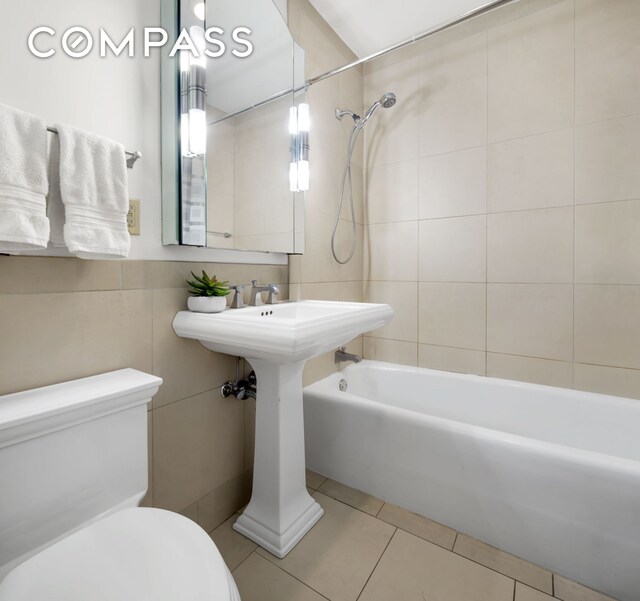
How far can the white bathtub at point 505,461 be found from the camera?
1101 mm

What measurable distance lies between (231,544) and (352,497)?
0.56 m

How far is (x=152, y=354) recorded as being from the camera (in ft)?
3.86

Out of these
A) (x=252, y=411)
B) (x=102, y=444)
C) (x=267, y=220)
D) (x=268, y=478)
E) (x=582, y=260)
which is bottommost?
(x=268, y=478)

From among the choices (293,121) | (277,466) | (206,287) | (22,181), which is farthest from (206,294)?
(293,121)

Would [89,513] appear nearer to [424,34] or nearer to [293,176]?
[293,176]

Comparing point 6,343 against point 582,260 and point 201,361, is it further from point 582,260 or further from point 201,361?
point 582,260

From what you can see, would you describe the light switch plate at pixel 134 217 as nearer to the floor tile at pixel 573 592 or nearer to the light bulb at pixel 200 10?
the light bulb at pixel 200 10

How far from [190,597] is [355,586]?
2.65ft

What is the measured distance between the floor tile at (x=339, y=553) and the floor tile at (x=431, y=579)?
4cm

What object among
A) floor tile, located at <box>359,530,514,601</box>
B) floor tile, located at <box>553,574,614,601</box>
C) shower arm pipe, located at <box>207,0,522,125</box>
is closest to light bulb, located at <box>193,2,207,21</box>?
shower arm pipe, located at <box>207,0,522,125</box>

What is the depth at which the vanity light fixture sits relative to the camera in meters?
1.73

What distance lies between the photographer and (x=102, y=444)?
87 centimetres

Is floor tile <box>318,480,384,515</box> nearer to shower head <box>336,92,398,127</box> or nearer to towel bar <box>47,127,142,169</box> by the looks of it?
towel bar <box>47,127,142,169</box>

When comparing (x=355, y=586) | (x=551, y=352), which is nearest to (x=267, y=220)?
(x=355, y=586)
